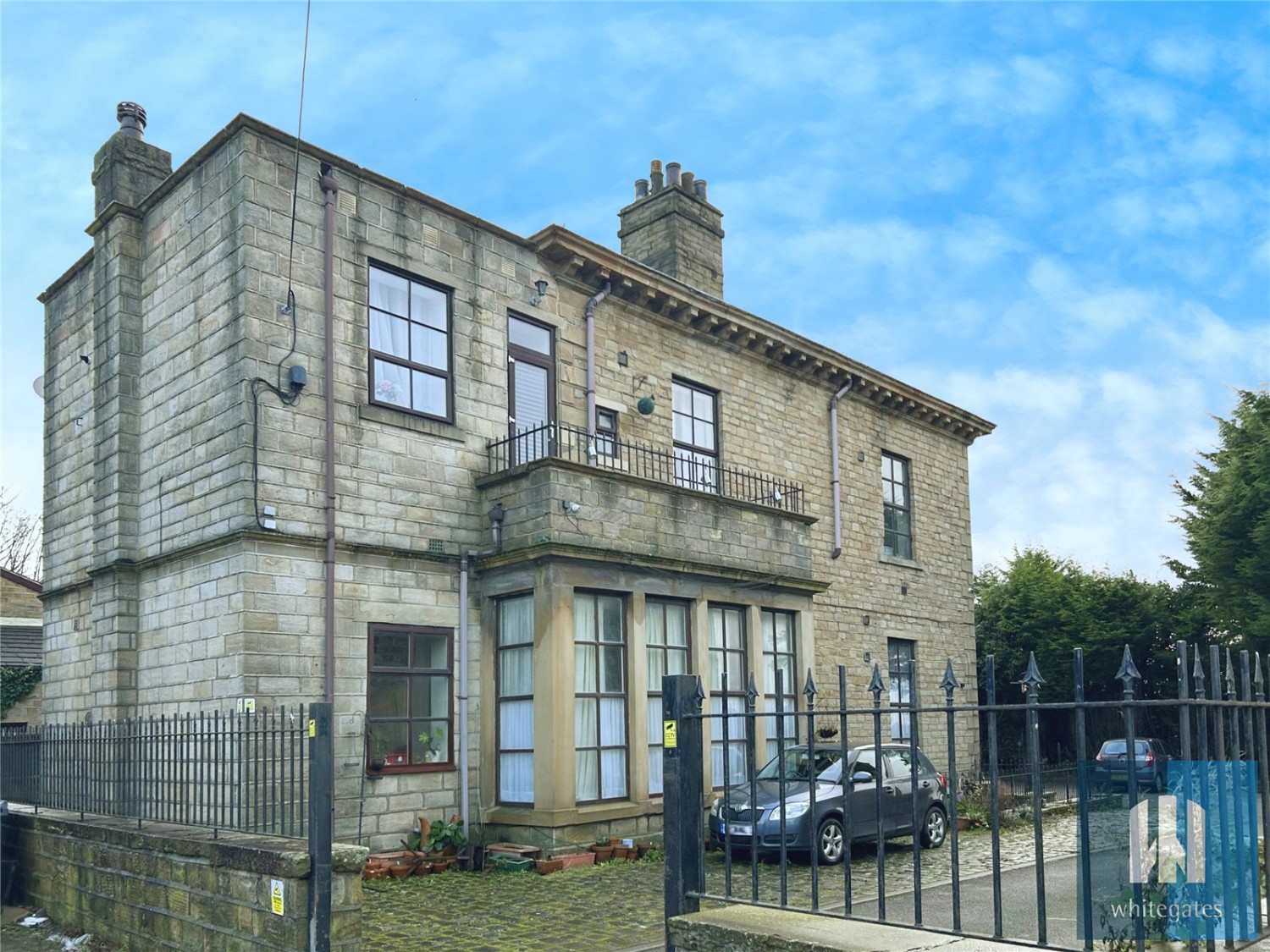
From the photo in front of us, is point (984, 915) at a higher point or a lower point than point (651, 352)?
lower

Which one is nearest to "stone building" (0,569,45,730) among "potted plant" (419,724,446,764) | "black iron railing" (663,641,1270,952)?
"potted plant" (419,724,446,764)

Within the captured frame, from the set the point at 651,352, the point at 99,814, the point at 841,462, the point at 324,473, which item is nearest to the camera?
the point at 99,814

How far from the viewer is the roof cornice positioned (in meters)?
16.7

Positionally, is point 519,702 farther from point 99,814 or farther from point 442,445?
point 99,814

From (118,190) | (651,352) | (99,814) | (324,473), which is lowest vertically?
(99,814)

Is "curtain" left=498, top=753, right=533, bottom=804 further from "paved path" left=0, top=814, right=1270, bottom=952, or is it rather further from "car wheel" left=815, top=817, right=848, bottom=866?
"car wheel" left=815, top=817, right=848, bottom=866

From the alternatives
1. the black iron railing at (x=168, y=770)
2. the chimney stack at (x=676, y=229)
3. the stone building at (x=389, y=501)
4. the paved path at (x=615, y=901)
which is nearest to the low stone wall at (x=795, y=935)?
the paved path at (x=615, y=901)

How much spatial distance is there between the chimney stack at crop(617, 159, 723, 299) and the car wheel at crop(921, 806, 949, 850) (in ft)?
31.0

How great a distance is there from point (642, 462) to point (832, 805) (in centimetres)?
634

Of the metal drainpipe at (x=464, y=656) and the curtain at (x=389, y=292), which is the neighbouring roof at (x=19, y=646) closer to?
the metal drainpipe at (x=464, y=656)

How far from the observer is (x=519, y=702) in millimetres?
14547

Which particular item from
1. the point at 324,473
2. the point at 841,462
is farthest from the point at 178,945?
the point at 841,462

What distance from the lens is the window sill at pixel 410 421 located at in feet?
46.5

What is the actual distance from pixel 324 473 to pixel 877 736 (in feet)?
32.2
